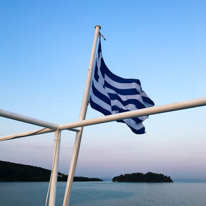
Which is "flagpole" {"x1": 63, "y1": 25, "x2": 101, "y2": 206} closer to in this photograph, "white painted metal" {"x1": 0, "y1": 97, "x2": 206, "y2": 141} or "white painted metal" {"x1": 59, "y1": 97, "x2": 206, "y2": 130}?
"white painted metal" {"x1": 0, "y1": 97, "x2": 206, "y2": 141}

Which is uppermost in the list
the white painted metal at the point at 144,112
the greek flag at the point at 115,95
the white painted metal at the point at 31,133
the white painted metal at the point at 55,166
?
the greek flag at the point at 115,95

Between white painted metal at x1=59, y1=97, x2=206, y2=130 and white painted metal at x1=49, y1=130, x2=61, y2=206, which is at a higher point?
white painted metal at x1=59, y1=97, x2=206, y2=130

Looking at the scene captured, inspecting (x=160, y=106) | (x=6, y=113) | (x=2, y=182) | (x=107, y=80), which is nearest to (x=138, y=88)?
(x=107, y=80)

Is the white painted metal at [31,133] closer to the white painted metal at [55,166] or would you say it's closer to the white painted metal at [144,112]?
the white painted metal at [144,112]

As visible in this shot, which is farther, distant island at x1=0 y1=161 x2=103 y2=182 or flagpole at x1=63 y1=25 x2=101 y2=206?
distant island at x1=0 y1=161 x2=103 y2=182

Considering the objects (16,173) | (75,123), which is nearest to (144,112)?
(75,123)

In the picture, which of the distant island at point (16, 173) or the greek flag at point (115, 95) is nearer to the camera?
the greek flag at point (115, 95)

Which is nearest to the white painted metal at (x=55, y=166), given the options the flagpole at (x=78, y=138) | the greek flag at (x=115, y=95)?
the flagpole at (x=78, y=138)

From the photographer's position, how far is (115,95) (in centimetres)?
681

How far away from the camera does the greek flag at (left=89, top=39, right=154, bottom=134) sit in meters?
6.09

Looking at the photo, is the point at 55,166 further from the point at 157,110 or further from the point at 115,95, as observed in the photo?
the point at 115,95

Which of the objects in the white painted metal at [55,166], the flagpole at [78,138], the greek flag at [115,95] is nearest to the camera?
the white painted metal at [55,166]

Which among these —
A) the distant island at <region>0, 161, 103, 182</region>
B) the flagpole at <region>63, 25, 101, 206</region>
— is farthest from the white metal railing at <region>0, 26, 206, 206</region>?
the distant island at <region>0, 161, 103, 182</region>

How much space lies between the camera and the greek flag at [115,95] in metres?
6.09
